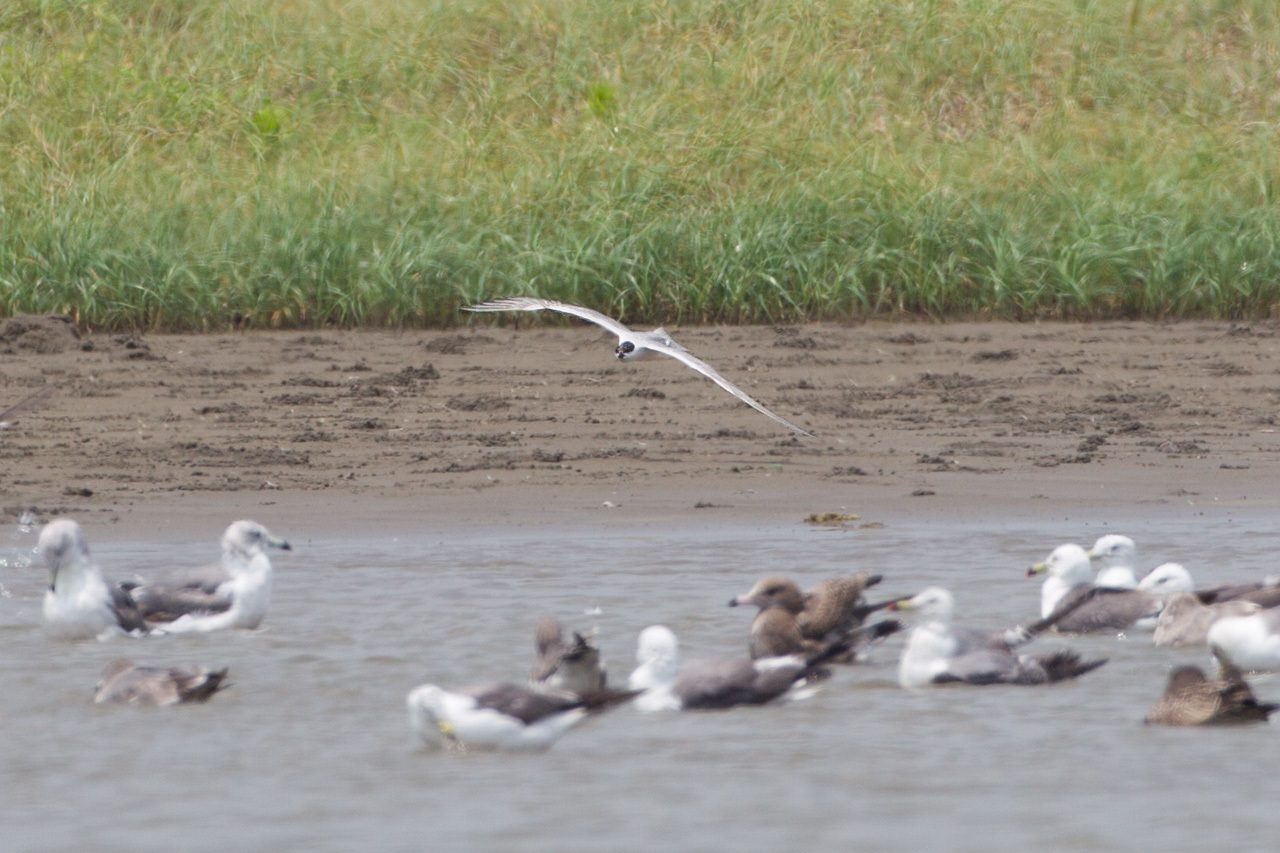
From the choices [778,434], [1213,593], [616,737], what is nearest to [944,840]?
[616,737]

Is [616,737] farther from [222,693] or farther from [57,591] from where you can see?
[57,591]

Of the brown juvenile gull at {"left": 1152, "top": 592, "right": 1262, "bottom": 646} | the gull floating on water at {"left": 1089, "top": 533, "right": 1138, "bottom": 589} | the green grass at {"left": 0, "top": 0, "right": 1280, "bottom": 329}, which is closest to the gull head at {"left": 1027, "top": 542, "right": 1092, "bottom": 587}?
the gull floating on water at {"left": 1089, "top": 533, "right": 1138, "bottom": 589}

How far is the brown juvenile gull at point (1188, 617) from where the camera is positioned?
6.65 metres

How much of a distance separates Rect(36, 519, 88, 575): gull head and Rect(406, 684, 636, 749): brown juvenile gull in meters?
1.83

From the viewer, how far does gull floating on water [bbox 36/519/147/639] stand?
268 inches

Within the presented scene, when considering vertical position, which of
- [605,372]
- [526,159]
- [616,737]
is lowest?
[616,737]

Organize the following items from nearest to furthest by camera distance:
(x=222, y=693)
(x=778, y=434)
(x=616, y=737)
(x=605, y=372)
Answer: (x=616, y=737)
(x=222, y=693)
(x=778, y=434)
(x=605, y=372)

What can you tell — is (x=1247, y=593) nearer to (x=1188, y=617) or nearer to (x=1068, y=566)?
(x=1188, y=617)

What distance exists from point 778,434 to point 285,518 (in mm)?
2766

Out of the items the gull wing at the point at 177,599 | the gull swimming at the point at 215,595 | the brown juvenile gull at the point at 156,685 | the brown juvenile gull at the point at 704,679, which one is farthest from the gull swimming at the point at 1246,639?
the gull wing at the point at 177,599

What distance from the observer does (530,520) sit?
8820 mm

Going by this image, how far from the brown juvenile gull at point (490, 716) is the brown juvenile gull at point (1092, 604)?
2.22 metres

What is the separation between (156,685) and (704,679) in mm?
1642

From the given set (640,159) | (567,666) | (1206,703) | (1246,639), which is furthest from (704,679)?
(640,159)
